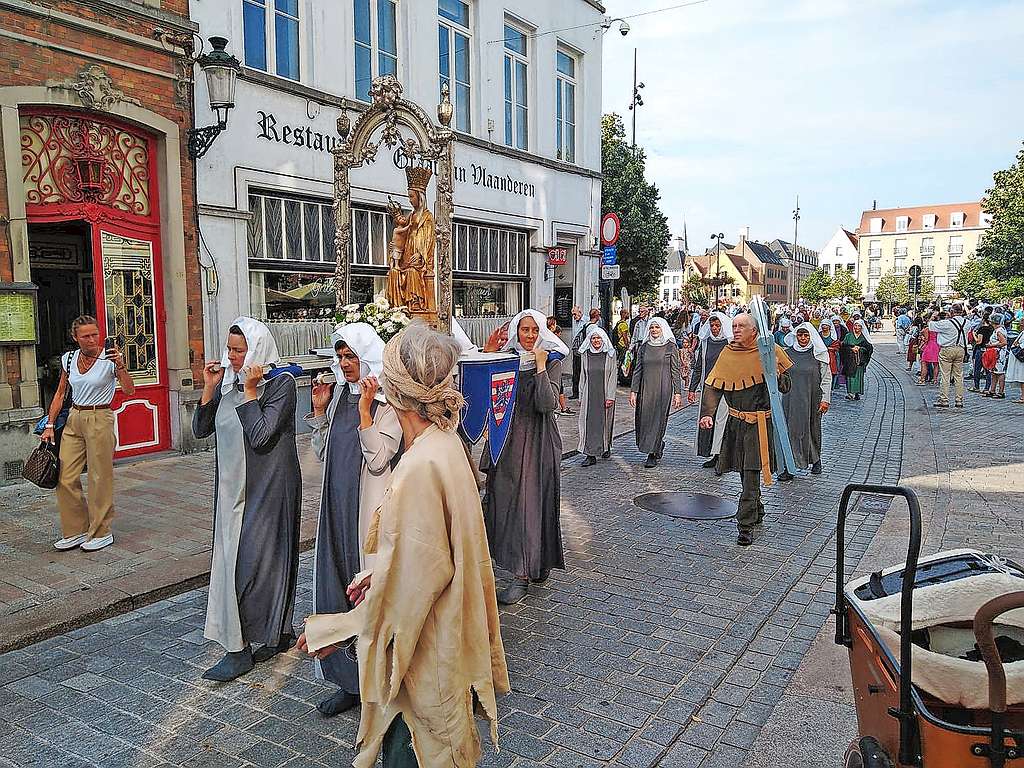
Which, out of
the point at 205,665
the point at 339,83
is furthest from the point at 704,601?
the point at 339,83

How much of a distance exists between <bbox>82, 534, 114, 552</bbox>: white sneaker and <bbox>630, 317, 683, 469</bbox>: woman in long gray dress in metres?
6.22

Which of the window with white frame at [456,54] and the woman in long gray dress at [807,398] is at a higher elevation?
the window with white frame at [456,54]

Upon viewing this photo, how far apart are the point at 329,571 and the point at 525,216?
13.9m

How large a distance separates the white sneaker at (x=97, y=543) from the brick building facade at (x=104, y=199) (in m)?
2.71

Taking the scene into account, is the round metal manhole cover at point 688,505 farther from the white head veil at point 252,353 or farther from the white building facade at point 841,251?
the white building facade at point 841,251

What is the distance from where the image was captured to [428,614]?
238cm

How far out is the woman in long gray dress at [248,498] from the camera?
13.7 feet

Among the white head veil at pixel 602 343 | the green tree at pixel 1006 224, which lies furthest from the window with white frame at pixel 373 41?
the green tree at pixel 1006 224

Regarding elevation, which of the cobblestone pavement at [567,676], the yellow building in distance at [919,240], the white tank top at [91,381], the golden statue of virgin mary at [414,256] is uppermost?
the yellow building in distance at [919,240]

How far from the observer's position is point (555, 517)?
580 cm

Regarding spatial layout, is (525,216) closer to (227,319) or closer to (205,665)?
(227,319)

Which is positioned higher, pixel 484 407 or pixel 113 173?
pixel 113 173

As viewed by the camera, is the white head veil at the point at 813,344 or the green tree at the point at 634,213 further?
the green tree at the point at 634,213

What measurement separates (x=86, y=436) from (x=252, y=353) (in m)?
2.95
